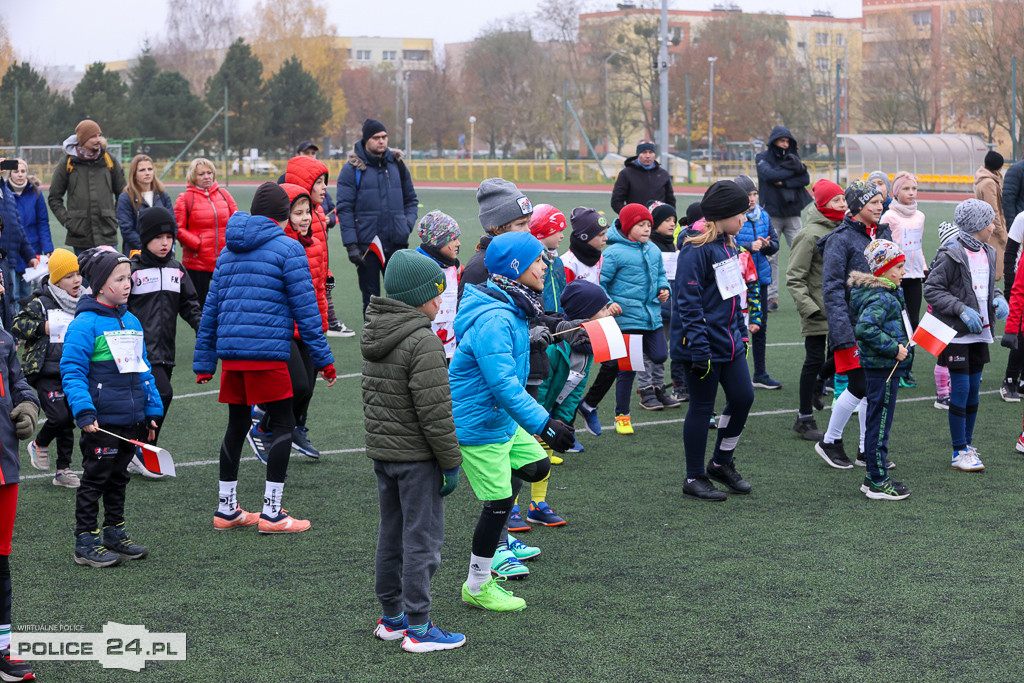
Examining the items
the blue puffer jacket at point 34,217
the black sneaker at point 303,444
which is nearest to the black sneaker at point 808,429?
the black sneaker at point 303,444

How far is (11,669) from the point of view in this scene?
428cm

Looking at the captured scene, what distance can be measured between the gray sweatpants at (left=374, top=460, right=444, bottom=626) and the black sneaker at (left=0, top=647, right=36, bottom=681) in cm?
141

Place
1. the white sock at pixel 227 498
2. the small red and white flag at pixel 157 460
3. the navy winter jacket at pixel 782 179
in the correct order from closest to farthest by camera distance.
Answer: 1. the small red and white flag at pixel 157 460
2. the white sock at pixel 227 498
3. the navy winter jacket at pixel 782 179

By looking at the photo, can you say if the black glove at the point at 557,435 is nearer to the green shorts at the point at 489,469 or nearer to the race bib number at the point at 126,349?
the green shorts at the point at 489,469

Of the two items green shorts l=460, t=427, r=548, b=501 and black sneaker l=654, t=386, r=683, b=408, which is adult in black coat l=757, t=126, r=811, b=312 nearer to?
black sneaker l=654, t=386, r=683, b=408

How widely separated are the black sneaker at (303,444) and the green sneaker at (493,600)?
9.87 ft

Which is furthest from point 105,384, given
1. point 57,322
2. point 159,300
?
point 159,300

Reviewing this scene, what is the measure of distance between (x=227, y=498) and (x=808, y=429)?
175 inches

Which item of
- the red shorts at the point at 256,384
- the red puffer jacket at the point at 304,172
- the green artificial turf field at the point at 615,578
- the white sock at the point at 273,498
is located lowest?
the green artificial turf field at the point at 615,578

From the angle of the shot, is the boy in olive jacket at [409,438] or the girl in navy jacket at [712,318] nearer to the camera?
the boy in olive jacket at [409,438]

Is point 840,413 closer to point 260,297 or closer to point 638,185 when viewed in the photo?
point 260,297

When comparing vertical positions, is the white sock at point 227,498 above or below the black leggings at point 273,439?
below

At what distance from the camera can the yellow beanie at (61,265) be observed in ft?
22.7

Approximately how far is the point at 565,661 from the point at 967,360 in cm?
415
